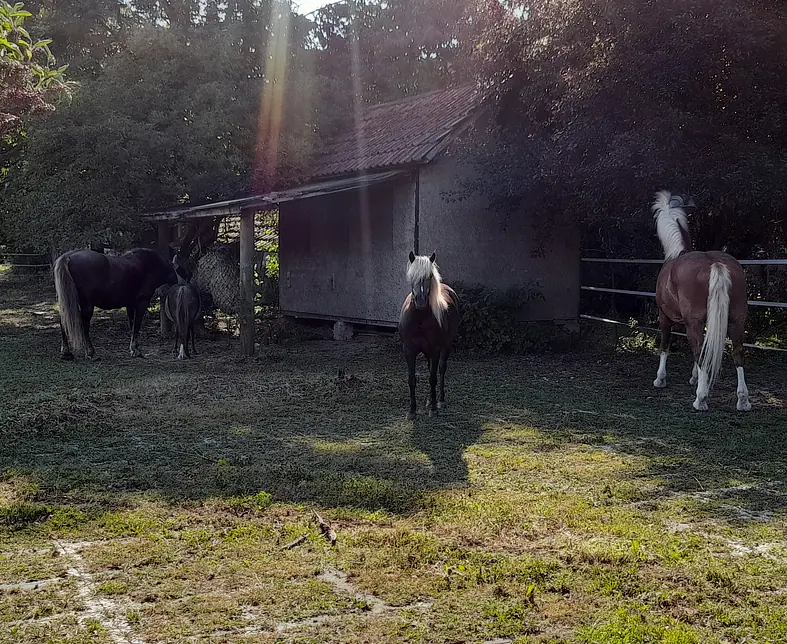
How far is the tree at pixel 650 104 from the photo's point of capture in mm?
8500

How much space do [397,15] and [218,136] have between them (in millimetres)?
15342

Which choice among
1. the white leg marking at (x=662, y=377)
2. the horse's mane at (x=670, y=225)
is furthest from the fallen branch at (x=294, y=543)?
the horse's mane at (x=670, y=225)

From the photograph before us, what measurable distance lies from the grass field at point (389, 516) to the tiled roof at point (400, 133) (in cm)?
460

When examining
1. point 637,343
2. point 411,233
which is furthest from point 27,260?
point 637,343

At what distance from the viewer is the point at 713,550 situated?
3607 mm

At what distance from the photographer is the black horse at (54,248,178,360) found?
33.7ft

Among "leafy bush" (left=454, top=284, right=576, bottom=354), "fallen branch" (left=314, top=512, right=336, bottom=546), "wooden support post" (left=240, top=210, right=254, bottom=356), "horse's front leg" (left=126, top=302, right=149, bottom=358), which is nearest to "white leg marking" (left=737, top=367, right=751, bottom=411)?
"leafy bush" (left=454, top=284, right=576, bottom=354)

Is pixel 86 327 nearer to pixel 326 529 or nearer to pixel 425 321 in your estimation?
pixel 425 321

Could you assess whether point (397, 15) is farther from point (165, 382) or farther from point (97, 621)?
point (97, 621)

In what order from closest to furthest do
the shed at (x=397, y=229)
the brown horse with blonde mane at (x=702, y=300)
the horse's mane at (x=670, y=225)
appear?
1. the brown horse with blonde mane at (x=702, y=300)
2. the horse's mane at (x=670, y=225)
3. the shed at (x=397, y=229)

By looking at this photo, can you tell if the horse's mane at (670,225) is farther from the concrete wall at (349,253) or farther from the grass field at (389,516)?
the concrete wall at (349,253)

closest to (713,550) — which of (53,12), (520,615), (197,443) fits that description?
(520,615)

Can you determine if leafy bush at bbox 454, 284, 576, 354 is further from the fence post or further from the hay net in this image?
the fence post

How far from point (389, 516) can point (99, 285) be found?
816 centimetres
